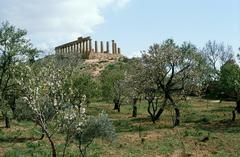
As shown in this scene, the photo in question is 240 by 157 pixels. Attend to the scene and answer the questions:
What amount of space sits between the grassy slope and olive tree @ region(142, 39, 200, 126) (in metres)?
3.51

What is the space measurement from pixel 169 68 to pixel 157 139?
11539 millimetres

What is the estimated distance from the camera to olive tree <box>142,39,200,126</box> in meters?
54.6

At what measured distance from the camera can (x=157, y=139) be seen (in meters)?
46.2

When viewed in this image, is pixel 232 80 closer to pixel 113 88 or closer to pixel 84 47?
pixel 113 88

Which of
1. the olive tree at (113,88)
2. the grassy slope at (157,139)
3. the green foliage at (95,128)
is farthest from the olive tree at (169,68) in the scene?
the green foliage at (95,128)

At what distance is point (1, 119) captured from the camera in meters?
58.1

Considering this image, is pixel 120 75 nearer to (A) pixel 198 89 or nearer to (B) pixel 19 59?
(A) pixel 198 89

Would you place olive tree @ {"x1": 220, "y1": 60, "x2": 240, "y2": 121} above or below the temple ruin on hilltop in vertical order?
below

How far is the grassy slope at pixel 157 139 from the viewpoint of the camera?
136 ft

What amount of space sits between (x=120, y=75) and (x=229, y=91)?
60.9 ft

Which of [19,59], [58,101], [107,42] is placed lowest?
[58,101]

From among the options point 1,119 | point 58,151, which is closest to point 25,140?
point 58,151

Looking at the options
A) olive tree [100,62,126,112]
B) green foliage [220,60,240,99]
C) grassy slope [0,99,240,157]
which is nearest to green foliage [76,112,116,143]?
grassy slope [0,99,240,157]

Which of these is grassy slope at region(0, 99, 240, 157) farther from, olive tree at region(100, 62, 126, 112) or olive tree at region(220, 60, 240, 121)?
olive tree at region(100, 62, 126, 112)
